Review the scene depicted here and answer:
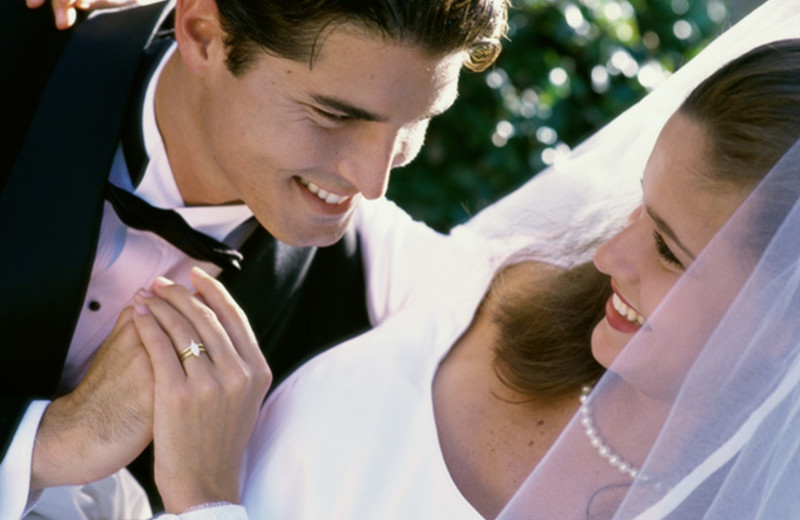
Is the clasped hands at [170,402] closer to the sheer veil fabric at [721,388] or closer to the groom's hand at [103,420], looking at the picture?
the groom's hand at [103,420]

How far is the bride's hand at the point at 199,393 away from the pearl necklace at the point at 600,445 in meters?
0.62

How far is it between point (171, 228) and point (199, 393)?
19.3 inches

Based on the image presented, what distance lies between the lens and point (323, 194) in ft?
7.61

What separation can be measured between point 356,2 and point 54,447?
1029 mm

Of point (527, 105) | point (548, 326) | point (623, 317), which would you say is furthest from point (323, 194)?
point (527, 105)

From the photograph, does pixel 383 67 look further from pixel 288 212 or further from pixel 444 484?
pixel 444 484

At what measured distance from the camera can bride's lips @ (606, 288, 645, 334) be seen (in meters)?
2.03

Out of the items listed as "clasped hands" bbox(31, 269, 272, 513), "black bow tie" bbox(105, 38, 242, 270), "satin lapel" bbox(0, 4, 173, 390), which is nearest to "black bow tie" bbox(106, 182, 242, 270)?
"black bow tie" bbox(105, 38, 242, 270)

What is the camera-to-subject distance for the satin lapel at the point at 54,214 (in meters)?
2.20

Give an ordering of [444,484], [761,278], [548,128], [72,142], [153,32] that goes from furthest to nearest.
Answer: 1. [548,128]
2. [153,32]
3. [72,142]
4. [444,484]
5. [761,278]

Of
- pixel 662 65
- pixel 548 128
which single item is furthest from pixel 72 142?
pixel 662 65

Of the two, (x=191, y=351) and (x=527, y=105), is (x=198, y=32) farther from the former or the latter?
(x=527, y=105)

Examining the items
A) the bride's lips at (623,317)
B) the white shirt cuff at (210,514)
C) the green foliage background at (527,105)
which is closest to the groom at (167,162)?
the white shirt cuff at (210,514)

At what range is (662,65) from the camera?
397 cm
